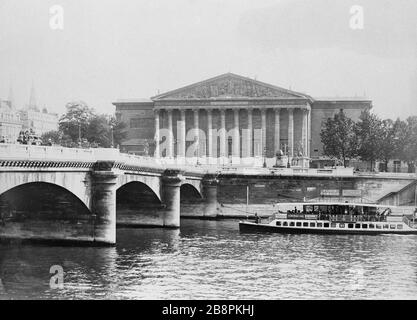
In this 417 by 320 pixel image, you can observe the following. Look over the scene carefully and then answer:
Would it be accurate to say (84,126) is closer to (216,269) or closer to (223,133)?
(223,133)

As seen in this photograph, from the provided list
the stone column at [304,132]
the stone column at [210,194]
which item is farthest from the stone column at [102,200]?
the stone column at [304,132]

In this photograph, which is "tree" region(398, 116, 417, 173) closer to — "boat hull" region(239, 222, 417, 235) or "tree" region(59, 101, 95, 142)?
"boat hull" region(239, 222, 417, 235)

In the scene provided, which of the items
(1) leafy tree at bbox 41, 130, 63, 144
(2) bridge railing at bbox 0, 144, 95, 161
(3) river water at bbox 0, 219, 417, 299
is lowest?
(3) river water at bbox 0, 219, 417, 299

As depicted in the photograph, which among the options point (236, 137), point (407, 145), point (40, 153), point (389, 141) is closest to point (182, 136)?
point (236, 137)

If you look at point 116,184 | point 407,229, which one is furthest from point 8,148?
point 407,229

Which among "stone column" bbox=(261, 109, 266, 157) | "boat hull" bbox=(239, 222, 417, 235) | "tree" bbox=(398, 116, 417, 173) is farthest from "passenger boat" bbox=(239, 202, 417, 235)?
"stone column" bbox=(261, 109, 266, 157)

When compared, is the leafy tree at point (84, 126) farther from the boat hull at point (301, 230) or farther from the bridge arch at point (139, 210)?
the boat hull at point (301, 230)
